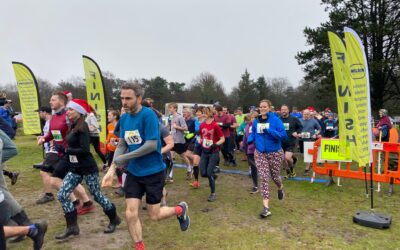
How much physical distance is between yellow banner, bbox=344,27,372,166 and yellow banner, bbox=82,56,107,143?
24.2ft

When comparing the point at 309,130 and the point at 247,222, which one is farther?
the point at 309,130

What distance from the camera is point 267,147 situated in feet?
18.1

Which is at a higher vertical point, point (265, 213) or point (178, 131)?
point (178, 131)

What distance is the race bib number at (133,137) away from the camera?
354 centimetres

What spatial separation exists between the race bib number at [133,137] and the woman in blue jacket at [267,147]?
2.66 m

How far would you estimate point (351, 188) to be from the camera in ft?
24.7

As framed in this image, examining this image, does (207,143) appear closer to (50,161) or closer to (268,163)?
(268,163)

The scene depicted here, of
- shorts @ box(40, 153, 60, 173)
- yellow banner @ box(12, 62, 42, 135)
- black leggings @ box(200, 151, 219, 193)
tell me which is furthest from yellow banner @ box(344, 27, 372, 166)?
yellow banner @ box(12, 62, 42, 135)

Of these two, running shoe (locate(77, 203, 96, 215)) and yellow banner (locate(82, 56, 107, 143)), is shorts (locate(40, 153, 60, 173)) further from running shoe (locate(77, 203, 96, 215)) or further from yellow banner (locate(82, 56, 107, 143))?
yellow banner (locate(82, 56, 107, 143))

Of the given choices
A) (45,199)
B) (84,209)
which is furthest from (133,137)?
(45,199)

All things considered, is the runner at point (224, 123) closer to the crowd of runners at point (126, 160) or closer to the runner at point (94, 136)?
the crowd of runners at point (126, 160)

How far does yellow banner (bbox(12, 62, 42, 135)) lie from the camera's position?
11883 mm

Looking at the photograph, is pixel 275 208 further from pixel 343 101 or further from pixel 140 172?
pixel 140 172

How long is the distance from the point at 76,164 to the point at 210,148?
2.83 m
